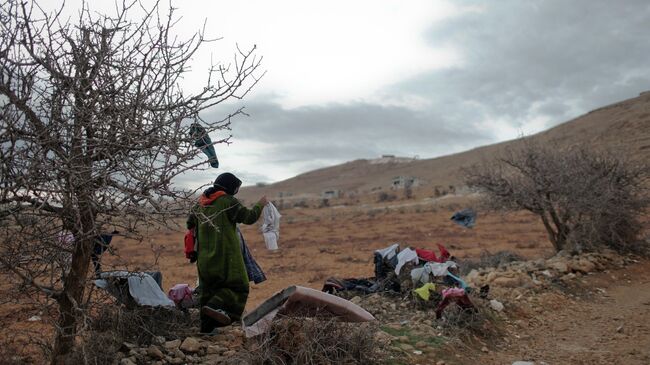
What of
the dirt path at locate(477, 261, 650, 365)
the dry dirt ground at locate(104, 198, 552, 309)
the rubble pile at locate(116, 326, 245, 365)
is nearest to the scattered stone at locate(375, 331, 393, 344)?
the dirt path at locate(477, 261, 650, 365)

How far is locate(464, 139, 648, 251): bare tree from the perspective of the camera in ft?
30.2

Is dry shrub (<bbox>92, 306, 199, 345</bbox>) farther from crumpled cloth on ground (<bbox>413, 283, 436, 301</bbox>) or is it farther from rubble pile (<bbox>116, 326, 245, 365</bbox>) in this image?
crumpled cloth on ground (<bbox>413, 283, 436, 301</bbox>)

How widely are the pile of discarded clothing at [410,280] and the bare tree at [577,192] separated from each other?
366 centimetres

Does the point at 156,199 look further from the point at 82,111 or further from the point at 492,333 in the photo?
the point at 492,333

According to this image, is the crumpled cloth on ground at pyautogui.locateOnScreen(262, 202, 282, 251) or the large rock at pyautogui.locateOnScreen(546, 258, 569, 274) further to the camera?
the large rock at pyautogui.locateOnScreen(546, 258, 569, 274)

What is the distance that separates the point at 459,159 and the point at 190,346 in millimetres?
74161

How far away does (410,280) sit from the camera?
6.57 m

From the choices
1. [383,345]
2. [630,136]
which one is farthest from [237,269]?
[630,136]

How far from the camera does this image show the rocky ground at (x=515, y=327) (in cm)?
427

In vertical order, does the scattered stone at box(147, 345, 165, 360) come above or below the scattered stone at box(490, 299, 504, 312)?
above

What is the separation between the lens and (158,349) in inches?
156

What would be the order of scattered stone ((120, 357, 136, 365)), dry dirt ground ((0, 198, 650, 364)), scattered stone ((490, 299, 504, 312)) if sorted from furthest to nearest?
scattered stone ((490, 299, 504, 312)) → dry dirt ground ((0, 198, 650, 364)) → scattered stone ((120, 357, 136, 365))

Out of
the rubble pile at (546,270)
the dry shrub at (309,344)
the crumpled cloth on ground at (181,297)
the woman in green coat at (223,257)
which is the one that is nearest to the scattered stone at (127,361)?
the dry shrub at (309,344)

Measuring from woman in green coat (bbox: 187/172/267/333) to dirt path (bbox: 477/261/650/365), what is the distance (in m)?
2.47
